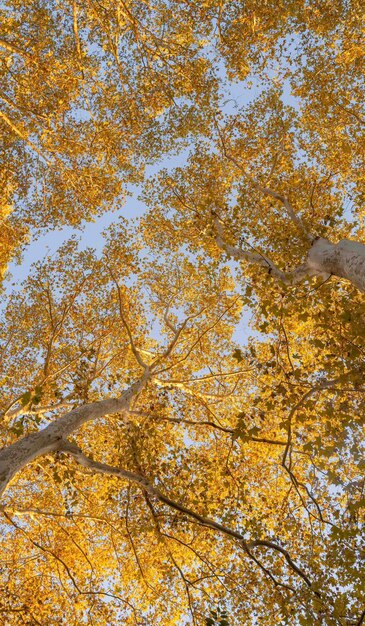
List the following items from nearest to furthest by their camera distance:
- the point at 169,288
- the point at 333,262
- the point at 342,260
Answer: the point at 342,260
the point at 333,262
the point at 169,288

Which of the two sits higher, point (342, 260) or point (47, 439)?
point (342, 260)

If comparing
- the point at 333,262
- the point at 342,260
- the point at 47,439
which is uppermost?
the point at 333,262

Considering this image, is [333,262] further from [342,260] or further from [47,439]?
[47,439]

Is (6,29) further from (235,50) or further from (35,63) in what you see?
(235,50)

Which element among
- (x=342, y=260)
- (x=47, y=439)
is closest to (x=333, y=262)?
(x=342, y=260)

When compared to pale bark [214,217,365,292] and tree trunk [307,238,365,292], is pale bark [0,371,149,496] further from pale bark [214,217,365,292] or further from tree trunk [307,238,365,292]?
tree trunk [307,238,365,292]

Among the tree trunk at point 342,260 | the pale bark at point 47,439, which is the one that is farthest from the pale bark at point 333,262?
the pale bark at point 47,439

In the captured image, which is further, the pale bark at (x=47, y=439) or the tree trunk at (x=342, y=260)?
the tree trunk at (x=342, y=260)

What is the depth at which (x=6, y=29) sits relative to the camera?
9680 mm

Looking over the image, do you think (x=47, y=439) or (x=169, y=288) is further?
(x=169, y=288)

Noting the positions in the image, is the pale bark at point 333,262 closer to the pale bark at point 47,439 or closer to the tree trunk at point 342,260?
the tree trunk at point 342,260

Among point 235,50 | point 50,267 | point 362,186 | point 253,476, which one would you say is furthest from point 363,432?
point 235,50

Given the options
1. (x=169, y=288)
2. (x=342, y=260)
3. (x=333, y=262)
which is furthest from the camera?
(x=169, y=288)

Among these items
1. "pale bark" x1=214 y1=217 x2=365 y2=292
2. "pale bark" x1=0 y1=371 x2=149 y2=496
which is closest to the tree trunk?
"pale bark" x1=214 y1=217 x2=365 y2=292
